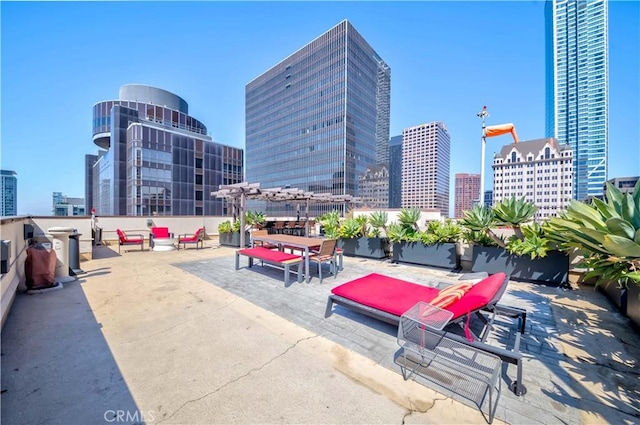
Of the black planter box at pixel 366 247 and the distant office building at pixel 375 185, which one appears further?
the distant office building at pixel 375 185

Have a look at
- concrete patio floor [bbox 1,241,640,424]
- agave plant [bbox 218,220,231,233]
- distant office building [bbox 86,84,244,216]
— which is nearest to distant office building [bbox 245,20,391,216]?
distant office building [bbox 86,84,244,216]

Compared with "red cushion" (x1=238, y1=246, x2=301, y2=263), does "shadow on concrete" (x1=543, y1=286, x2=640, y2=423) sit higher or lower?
lower

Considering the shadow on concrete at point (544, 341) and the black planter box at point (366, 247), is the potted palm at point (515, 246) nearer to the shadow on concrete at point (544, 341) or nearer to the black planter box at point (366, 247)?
the shadow on concrete at point (544, 341)

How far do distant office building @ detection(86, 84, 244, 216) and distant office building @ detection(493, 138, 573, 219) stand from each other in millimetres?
84358

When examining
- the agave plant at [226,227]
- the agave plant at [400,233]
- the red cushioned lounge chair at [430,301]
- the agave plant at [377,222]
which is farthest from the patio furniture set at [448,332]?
the agave plant at [226,227]

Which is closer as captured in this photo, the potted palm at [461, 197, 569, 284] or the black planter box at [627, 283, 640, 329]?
the black planter box at [627, 283, 640, 329]

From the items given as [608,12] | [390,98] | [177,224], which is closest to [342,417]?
[177,224]

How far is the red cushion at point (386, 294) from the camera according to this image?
316cm

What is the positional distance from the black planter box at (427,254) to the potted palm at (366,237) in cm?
85

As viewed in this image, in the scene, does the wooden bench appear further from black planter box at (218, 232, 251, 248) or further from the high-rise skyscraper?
the high-rise skyscraper

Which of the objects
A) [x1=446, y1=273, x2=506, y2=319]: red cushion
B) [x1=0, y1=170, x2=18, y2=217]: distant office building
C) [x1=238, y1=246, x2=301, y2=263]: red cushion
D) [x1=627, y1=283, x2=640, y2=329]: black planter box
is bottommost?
Answer: [x1=627, y1=283, x2=640, y2=329]: black planter box

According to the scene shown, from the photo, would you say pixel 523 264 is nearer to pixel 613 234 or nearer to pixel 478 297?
pixel 613 234

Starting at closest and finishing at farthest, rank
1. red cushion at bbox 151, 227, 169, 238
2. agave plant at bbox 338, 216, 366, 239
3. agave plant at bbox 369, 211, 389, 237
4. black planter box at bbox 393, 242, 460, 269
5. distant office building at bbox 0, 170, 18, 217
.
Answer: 1. black planter box at bbox 393, 242, 460, 269
2. agave plant at bbox 369, 211, 389, 237
3. agave plant at bbox 338, 216, 366, 239
4. red cushion at bbox 151, 227, 169, 238
5. distant office building at bbox 0, 170, 18, 217

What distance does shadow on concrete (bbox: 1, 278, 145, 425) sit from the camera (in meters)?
1.92
